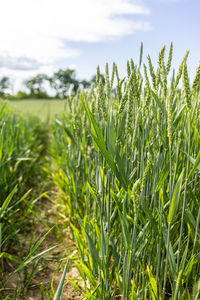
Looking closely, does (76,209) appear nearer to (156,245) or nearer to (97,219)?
(97,219)

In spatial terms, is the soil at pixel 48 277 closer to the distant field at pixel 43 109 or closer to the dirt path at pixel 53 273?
the dirt path at pixel 53 273

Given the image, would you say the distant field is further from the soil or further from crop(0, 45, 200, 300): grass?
crop(0, 45, 200, 300): grass

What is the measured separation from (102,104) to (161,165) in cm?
29

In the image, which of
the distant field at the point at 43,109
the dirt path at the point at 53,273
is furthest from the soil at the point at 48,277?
the distant field at the point at 43,109

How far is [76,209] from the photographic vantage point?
→ 1672 mm

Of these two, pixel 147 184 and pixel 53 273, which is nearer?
pixel 147 184

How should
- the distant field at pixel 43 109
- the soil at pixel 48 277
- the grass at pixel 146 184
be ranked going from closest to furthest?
the grass at pixel 146 184 → the soil at pixel 48 277 → the distant field at pixel 43 109

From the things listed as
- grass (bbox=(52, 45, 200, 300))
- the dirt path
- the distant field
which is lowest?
the dirt path

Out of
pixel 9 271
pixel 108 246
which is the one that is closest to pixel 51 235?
pixel 9 271

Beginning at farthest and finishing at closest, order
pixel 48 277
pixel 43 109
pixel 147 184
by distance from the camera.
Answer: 1. pixel 43 109
2. pixel 48 277
3. pixel 147 184

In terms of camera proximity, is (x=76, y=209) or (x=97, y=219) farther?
(x=76, y=209)

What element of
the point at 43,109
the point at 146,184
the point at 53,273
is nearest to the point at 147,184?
the point at 146,184

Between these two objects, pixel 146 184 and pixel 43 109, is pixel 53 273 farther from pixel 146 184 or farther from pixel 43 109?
pixel 43 109

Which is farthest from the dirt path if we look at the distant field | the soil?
the distant field
